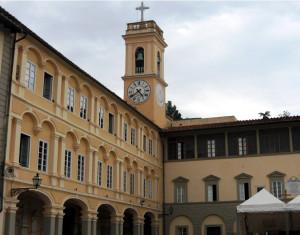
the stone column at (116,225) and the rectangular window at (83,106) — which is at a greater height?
the rectangular window at (83,106)

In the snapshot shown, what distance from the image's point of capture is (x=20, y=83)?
22.0m

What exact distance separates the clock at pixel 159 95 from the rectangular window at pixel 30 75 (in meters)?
19.2

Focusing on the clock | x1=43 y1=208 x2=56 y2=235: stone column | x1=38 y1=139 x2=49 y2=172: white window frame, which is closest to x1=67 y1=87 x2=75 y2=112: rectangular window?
x1=38 y1=139 x2=49 y2=172: white window frame

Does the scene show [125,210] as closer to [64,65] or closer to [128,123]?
[128,123]

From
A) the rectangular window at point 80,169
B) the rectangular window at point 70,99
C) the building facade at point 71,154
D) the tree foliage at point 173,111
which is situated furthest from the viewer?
the tree foliage at point 173,111

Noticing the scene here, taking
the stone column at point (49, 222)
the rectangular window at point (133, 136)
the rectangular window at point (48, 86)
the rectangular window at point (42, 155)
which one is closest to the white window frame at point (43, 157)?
the rectangular window at point (42, 155)

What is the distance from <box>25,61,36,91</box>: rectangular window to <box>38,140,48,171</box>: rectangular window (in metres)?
2.55

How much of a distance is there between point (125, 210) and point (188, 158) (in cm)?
852

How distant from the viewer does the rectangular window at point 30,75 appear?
22938 mm

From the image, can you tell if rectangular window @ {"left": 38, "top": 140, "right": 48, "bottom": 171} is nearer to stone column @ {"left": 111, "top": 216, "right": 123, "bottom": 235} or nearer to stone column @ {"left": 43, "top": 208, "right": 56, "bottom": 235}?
stone column @ {"left": 43, "top": 208, "right": 56, "bottom": 235}

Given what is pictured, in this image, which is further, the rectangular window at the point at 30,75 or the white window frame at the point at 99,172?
the white window frame at the point at 99,172

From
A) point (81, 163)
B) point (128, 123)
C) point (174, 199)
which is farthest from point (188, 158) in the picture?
point (81, 163)

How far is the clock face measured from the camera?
4166 cm

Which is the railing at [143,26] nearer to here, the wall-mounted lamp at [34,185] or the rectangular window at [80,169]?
the rectangular window at [80,169]
